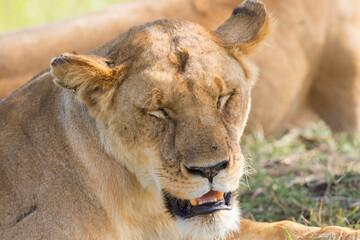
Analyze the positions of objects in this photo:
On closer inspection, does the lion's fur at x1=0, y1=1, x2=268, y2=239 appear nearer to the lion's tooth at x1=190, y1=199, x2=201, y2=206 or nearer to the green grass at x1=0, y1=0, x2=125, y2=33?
the lion's tooth at x1=190, y1=199, x2=201, y2=206

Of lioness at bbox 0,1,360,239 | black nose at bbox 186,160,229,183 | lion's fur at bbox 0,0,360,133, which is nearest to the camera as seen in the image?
black nose at bbox 186,160,229,183

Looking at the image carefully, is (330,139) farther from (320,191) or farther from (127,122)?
(127,122)

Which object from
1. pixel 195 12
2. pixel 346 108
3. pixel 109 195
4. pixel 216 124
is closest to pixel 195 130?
pixel 216 124

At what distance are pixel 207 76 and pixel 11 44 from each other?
3.18 m

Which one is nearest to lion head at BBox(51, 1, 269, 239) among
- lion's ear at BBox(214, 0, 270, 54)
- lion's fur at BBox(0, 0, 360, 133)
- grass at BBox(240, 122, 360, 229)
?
lion's ear at BBox(214, 0, 270, 54)

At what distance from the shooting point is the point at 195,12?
5.69m

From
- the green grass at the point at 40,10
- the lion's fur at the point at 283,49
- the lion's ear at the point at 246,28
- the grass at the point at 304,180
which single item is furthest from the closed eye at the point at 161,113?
the green grass at the point at 40,10

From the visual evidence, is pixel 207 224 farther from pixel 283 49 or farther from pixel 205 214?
pixel 283 49

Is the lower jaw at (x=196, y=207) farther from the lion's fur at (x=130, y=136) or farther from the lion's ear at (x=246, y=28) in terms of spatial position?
the lion's ear at (x=246, y=28)

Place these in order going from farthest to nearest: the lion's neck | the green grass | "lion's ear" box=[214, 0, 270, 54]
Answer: the green grass < "lion's ear" box=[214, 0, 270, 54] < the lion's neck

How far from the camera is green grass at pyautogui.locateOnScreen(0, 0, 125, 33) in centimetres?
966

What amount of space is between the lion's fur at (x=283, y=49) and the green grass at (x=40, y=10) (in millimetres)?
3857

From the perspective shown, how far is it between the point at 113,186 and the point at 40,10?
24.5 ft

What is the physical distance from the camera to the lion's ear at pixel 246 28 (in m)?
3.20
